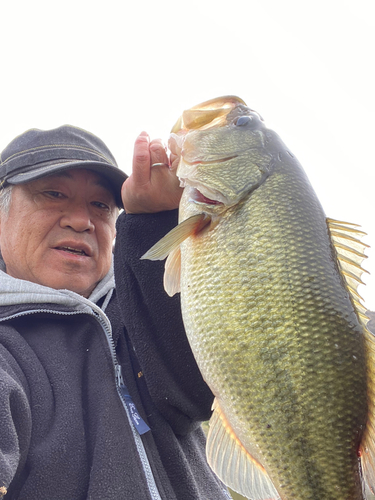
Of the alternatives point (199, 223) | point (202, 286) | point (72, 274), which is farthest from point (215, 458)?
point (72, 274)

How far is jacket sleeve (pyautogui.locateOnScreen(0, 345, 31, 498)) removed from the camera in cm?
114

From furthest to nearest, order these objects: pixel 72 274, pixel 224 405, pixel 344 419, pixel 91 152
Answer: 1. pixel 91 152
2. pixel 72 274
3. pixel 224 405
4. pixel 344 419

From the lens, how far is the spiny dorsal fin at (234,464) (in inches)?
43.5

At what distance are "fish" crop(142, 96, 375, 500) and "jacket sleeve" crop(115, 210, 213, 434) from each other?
1.38ft

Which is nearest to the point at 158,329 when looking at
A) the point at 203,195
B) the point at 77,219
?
the point at 203,195

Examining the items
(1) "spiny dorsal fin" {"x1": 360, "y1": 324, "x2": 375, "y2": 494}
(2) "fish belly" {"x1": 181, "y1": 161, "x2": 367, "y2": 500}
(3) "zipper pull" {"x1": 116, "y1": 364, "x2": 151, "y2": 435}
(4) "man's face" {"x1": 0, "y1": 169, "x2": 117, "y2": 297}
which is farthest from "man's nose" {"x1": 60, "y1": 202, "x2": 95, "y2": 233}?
(1) "spiny dorsal fin" {"x1": 360, "y1": 324, "x2": 375, "y2": 494}

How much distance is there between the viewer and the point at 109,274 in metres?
2.43

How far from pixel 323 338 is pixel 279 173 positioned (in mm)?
658

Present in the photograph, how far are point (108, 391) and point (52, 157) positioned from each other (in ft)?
4.56

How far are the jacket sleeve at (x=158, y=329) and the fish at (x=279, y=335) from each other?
0.42m

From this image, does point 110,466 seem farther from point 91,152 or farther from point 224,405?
point 91,152

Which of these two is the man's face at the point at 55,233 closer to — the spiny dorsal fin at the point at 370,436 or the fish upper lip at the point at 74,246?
the fish upper lip at the point at 74,246

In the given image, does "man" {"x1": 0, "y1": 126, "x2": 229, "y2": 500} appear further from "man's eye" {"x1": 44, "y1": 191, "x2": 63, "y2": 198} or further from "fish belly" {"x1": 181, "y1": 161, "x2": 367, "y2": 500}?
"fish belly" {"x1": 181, "y1": 161, "x2": 367, "y2": 500}

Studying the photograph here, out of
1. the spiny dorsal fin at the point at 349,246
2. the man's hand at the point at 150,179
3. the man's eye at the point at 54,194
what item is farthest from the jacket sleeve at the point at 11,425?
the spiny dorsal fin at the point at 349,246
